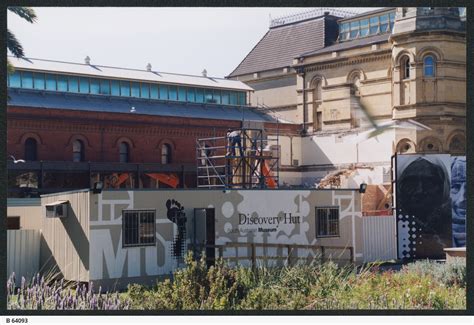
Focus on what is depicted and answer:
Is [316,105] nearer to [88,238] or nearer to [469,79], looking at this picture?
[88,238]

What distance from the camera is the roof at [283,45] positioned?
64500 mm

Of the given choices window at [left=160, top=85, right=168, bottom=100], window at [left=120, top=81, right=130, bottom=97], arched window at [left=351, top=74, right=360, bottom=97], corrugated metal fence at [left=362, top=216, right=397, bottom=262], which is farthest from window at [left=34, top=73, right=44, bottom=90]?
corrugated metal fence at [left=362, top=216, right=397, bottom=262]

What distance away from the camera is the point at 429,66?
50.5 m

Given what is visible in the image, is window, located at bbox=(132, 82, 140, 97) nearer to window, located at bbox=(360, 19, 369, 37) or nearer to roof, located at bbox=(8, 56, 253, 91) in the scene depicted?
roof, located at bbox=(8, 56, 253, 91)

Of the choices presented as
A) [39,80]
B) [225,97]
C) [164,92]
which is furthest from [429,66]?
[39,80]

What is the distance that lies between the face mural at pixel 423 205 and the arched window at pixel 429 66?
62.0 feet

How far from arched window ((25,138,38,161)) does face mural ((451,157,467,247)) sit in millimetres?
22823

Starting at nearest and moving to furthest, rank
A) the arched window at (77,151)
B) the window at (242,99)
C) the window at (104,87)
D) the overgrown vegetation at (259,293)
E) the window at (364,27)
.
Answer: the overgrown vegetation at (259,293)
the arched window at (77,151)
the window at (104,87)
the window at (242,99)
the window at (364,27)

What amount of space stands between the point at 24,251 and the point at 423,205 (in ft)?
49.9

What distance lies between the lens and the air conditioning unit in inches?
958

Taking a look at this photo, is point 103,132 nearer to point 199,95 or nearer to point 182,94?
point 182,94

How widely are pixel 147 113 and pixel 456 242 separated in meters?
24.2

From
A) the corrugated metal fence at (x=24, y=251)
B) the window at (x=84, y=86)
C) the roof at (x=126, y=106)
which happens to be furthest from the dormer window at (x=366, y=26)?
the corrugated metal fence at (x=24, y=251)

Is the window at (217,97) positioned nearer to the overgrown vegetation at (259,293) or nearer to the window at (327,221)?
the window at (327,221)
